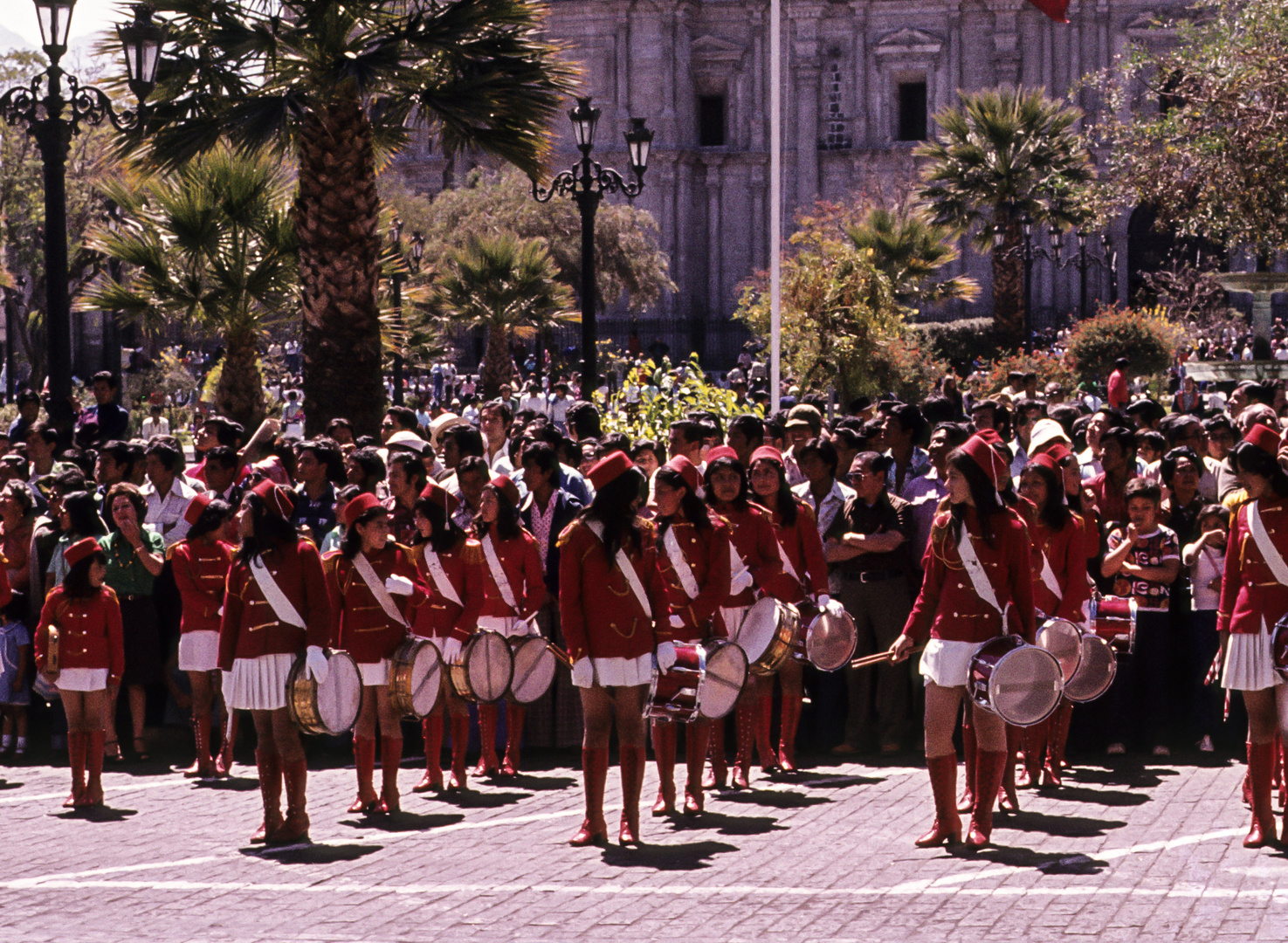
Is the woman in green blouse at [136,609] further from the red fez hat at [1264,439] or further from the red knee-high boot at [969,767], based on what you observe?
the red fez hat at [1264,439]

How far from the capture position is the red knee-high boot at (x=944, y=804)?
7.82m

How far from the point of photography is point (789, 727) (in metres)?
9.94

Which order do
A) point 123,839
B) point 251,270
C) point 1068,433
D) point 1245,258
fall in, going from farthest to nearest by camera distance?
point 1245,258 → point 251,270 → point 1068,433 → point 123,839

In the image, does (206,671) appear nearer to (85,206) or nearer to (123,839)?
(123,839)

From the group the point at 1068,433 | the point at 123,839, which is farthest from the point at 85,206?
the point at 123,839

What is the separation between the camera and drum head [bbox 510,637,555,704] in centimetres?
884

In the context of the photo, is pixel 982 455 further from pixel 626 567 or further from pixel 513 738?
pixel 513 738

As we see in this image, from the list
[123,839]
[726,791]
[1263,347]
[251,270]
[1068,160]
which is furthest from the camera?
[1068,160]

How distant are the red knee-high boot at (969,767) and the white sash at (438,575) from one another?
9.13ft

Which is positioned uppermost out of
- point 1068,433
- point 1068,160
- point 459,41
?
point 1068,160

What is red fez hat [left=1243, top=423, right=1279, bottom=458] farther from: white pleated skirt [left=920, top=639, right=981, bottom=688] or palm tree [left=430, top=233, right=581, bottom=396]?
palm tree [left=430, top=233, right=581, bottom=396]

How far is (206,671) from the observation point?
33.7 feet

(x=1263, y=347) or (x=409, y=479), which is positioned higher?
(x=1263, y=347)

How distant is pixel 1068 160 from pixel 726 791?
119 feet
